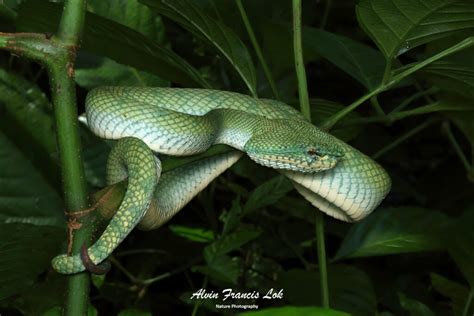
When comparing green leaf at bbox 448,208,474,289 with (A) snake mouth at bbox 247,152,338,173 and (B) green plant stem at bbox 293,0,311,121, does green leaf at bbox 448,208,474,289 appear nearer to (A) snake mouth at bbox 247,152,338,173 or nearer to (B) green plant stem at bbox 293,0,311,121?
(A) snake mouth at bbox 247,152,338,173

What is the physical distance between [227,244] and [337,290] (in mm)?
339

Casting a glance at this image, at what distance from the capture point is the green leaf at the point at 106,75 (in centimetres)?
197

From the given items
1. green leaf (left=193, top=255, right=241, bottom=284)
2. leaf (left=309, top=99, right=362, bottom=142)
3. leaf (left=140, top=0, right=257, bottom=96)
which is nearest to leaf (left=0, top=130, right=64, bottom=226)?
green leaf (left=193, top=255, right=241, bottom=284)

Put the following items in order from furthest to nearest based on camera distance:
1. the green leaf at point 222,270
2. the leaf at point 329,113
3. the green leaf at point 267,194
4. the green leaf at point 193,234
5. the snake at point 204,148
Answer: the green leaf at point 193,234 → the leaf at point 329,113 → the green leaf at point 267,194 → the green leaf at point 222,270 → the snake at point 204,148

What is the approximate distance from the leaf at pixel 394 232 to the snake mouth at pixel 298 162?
597 millimetres

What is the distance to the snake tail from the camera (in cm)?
106

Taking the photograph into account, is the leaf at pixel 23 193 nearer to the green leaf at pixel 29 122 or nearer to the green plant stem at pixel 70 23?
the green leaf at pixel 29 122

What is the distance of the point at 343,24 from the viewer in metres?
2.94

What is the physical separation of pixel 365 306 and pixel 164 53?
0.79 metres

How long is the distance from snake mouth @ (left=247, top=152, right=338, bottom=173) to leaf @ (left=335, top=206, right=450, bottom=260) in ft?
1.96

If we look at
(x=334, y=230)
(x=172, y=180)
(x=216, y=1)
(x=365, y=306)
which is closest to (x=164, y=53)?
(x=172, y=180)

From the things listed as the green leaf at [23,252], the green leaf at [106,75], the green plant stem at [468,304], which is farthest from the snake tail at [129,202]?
the green plant stem at [468,304]

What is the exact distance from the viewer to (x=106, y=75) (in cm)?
200

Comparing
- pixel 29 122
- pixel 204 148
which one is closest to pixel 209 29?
pixel 204 148
